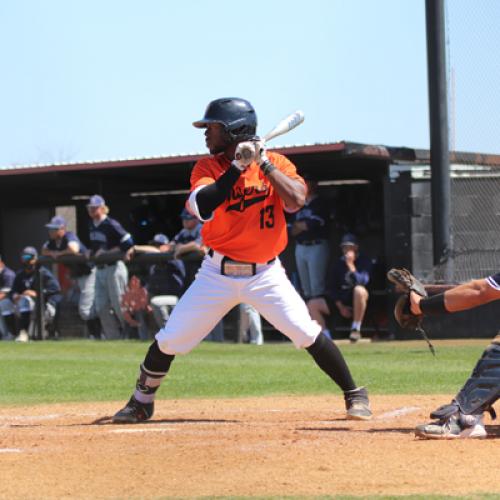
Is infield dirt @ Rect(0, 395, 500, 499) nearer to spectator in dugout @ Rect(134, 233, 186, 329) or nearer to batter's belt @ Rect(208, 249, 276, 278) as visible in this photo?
batter's belt @ Rect(208, 249, 276, 278)

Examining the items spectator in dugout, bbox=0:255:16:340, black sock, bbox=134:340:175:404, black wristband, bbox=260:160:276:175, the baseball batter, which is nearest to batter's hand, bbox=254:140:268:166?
black wristband, bbox=260:160:276:175

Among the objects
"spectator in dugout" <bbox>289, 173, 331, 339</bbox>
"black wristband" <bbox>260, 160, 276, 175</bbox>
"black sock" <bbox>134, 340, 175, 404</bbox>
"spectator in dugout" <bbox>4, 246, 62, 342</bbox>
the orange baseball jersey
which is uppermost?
"black wristband" <bbox>260, 160, 276, 175</bbox>

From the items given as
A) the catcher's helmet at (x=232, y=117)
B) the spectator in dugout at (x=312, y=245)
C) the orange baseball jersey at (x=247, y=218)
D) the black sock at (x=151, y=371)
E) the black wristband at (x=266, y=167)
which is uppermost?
the catcher's helmet at (x=232, y=117)

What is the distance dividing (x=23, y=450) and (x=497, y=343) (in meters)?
2.49

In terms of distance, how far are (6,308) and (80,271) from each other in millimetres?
1697

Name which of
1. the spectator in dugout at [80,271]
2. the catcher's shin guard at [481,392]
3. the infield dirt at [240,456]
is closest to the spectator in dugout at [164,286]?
the spectator in dugout at [80,271]

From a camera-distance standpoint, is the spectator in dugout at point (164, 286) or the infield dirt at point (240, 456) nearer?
the infield dirt at point (240, 456)

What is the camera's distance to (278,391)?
9.00 metres

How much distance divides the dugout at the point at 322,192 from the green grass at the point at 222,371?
5.49ft

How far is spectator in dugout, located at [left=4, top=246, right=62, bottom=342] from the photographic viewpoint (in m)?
16.2

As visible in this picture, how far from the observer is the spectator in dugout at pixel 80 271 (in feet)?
51.4

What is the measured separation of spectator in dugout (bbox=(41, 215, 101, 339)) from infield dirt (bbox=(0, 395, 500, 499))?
8178mm

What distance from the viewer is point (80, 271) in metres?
15.8

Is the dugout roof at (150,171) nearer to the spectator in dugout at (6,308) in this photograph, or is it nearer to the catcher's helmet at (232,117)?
the spectator in dugout at (6,308)
